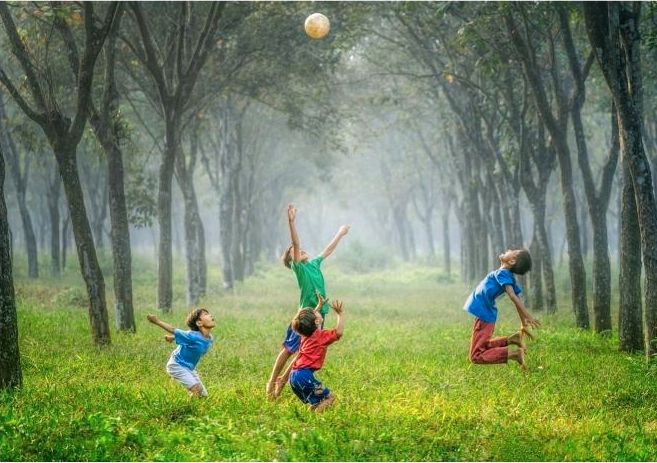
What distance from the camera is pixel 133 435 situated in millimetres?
6195

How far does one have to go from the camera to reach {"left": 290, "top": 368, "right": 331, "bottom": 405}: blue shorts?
720cm

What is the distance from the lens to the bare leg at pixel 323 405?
7.24 meters

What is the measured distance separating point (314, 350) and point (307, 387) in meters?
0.38

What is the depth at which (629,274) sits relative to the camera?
11.2 m

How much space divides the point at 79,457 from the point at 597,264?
33.9 ft

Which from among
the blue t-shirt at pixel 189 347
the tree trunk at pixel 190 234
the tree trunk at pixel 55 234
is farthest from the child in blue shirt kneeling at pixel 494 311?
the tree trunk at pixel 55 234

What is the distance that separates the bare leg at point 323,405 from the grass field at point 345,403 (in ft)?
0.44

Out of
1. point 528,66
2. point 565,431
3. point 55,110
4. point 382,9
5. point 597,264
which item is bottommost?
point 565,431

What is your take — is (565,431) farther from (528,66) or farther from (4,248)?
(528,66)

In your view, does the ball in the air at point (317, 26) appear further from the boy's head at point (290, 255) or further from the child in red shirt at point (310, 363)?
the child in red shirt at point (310, 363)

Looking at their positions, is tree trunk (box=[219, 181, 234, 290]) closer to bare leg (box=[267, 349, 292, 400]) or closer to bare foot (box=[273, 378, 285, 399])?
bare leg (box=[267, 349, 292, 400])

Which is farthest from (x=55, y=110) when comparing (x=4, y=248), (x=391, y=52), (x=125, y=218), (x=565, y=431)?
(x=391, y=52)

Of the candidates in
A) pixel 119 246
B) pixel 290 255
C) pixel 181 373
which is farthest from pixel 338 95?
pixel 181 373

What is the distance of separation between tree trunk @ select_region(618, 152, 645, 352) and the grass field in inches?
14.9
